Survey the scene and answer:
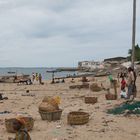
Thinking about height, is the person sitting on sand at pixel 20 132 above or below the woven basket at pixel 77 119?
above

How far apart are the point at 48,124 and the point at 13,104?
27.1 feet

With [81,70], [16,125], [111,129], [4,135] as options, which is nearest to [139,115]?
[111,129]

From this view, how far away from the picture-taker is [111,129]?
1371cm

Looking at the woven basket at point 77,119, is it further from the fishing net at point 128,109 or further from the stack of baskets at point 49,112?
the fishing net at point 128,109

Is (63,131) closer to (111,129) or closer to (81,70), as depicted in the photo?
(111,129)

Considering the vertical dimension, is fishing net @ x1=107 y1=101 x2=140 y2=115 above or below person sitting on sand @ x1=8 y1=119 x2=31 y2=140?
below

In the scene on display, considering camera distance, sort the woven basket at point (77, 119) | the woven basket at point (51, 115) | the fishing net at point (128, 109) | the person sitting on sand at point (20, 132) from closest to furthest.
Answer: the person sitting on sand at point (20, 132), the woven basket at point (77, 119), the woven basket at point (51, 115), the fishing net at point (128, 109)

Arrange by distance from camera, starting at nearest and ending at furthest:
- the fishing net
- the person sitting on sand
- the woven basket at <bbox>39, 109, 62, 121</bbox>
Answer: the person sitting on sand < the woven basket at <bbox>39, 109, 62, 121</bbox> < the fishing net

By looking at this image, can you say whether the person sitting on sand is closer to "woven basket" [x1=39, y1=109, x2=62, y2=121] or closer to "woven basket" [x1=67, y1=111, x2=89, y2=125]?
"woven basket" [x1=67, y1=111, x2=89, y2=125]

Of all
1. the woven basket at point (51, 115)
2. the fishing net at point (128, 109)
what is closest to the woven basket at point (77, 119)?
the woven basket at point (51, 115)

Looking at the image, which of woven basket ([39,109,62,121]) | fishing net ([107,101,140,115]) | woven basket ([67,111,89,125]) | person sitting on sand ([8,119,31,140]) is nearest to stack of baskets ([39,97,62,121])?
woven basket ([39,109,62,121])

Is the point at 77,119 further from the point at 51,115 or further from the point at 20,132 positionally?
the point at 20,132

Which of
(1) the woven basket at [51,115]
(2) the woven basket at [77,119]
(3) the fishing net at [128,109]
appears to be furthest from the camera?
(3) the fishing net at [128,109]

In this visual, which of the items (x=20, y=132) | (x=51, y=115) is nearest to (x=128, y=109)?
(x=51, y=115)
